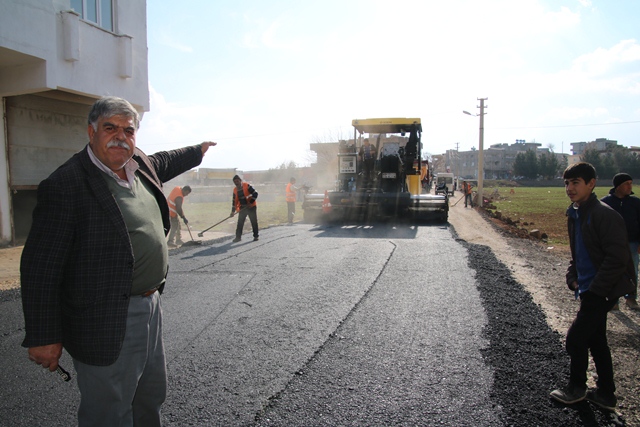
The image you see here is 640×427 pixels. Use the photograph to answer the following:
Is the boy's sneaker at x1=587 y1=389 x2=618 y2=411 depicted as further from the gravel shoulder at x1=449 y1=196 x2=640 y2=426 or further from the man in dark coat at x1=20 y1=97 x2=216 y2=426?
the man in dark coat at x1=20 y1=97 x2=216 y2=426

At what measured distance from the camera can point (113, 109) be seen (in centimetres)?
222

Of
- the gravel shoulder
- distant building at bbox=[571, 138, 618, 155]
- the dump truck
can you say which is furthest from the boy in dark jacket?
distant building at bbox=[571, 138, 618, 155]

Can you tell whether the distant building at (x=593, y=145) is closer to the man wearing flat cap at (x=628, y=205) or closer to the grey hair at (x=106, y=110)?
the man wearing flat cap at (x=628, y=205)

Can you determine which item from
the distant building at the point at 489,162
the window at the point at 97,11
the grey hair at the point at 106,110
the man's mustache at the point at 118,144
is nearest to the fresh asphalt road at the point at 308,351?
the man's mustache at the point at 118,144

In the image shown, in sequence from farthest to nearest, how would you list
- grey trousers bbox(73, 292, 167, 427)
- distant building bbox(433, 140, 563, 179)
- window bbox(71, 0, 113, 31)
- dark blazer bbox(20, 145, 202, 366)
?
distant building bbox(433, 140, 563, 179), window bbox(71, 0, 113, 31), grey trousers bbox(73, 292, 167, 427), dark blazer bbox(20, 145, 202, 366)

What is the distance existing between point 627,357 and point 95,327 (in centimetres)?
453

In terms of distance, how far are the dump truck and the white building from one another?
6.38 metres

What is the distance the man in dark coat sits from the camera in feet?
6.45

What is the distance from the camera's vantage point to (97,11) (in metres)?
10.9

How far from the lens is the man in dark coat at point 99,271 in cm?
197

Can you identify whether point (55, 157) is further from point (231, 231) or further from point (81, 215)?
point (81, 215)

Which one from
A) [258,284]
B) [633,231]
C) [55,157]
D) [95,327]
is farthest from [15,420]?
[55,157]

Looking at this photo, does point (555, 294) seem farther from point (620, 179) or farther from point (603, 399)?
point (603, 399)

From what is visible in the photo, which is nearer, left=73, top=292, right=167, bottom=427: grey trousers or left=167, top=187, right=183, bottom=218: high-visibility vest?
left=73, top=292, right=167, bottom=427: grey trousers
